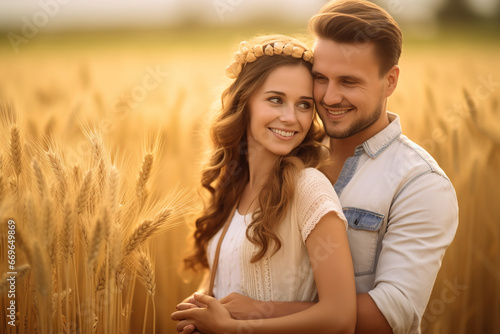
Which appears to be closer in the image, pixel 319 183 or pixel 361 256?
pixel 319 183

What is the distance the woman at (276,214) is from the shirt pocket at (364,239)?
28 centimetres

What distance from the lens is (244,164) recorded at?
2402 mm

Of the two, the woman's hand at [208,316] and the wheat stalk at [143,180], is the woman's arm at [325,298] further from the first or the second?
the wheat stalk at [143,180]

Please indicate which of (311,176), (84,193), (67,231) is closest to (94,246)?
(67,231)

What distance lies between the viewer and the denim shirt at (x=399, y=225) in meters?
1.92

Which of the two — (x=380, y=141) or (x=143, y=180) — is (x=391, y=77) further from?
(x=143, y=180)

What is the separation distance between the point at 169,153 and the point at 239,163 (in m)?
1.03

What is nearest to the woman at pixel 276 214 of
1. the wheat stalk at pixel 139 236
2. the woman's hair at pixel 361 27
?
the woman's hair at pixel 361 27

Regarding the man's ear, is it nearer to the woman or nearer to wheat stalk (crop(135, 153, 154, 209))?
the woman

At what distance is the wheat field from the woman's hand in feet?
0.60

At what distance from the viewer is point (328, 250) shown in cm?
175

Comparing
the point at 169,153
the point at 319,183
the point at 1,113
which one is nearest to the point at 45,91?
the point at 169,153

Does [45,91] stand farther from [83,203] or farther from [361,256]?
[361,256]

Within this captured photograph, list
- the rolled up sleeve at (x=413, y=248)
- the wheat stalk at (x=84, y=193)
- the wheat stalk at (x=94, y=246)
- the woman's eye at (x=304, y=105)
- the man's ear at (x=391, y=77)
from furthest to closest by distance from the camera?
the man's ear at (x=391, y=77) → the woman's eye at (x=304, y=105) → the rolled up sleeve at (x=413, y=248) → the wheat stalk at (x=84, y=193) → the wheat stalk at (x=94, y=246)
